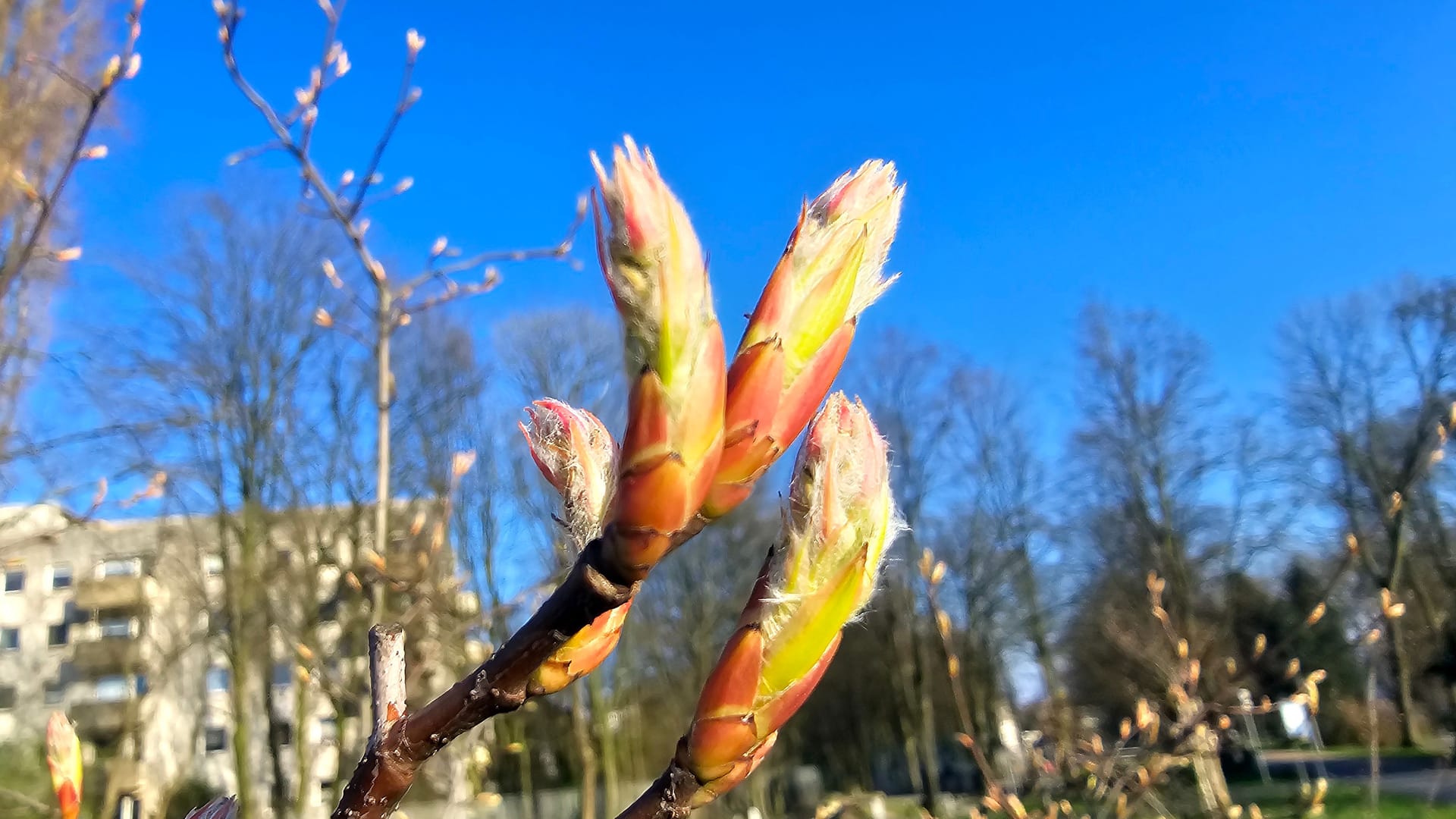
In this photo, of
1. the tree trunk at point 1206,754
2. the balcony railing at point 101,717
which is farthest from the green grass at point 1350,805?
the balcony railing at point 101,717

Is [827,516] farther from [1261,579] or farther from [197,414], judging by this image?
[1261,579]

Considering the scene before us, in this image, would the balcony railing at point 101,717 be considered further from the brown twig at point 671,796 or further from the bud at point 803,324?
the bud at point 803,324

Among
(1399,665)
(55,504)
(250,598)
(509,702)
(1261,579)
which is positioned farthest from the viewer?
(1261,579)

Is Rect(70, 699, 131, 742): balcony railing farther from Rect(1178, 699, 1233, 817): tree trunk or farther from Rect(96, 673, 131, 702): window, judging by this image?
Rect(1178, 699, 1233, 817): tree trunk

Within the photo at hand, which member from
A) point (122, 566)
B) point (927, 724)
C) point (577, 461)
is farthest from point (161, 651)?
point (927, 724)

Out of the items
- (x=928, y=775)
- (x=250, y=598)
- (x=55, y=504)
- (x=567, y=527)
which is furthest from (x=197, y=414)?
(x=928, y=775)

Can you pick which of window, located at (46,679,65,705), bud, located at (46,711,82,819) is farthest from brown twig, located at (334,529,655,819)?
window, located at (46,679,65,705)

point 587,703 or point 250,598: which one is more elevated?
point 250,598
